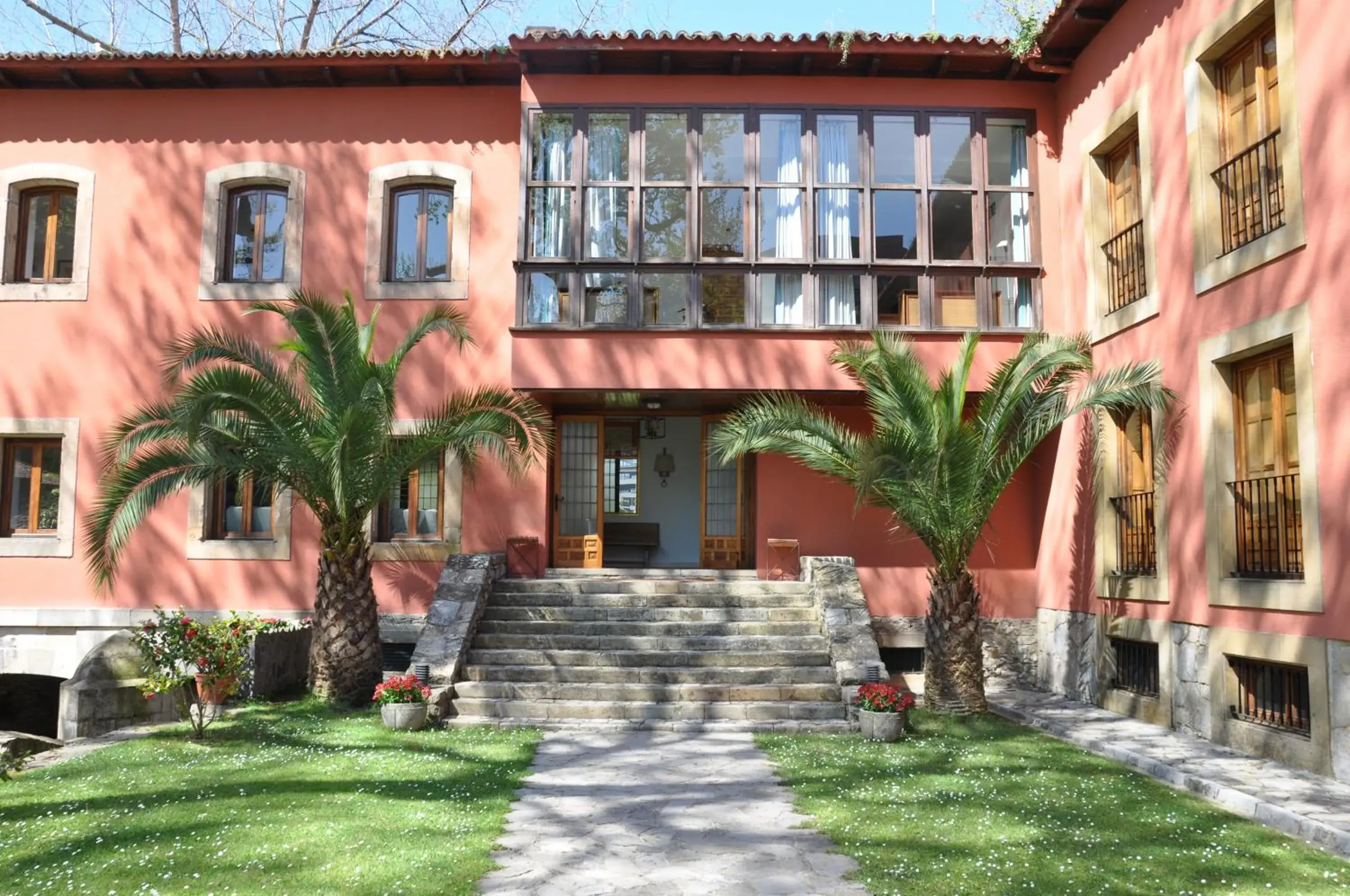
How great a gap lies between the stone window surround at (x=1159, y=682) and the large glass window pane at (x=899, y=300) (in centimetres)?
425

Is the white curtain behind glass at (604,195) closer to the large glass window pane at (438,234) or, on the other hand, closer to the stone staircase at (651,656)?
the large glass window pane at (438,234)

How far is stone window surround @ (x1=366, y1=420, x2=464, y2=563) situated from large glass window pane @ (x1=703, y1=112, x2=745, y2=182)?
197 inches

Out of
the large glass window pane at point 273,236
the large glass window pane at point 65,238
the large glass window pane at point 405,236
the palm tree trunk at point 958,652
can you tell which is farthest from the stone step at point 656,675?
the large glass window pane at point 65,238

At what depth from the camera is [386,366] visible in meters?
11.4

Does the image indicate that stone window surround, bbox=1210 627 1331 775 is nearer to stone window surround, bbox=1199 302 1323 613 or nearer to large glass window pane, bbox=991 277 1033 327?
stone window surround, bbox=1199 302 1323 613

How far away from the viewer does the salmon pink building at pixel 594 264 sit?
1251cm

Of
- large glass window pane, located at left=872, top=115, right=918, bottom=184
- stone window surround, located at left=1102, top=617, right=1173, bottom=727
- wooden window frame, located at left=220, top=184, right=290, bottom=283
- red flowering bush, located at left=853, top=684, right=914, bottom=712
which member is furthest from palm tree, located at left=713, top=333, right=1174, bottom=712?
wooden window frame, located at left=220, top=184, right=290, bottom=283

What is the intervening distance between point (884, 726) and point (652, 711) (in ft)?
7.67

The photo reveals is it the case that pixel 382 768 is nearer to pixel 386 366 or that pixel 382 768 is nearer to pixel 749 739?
pixel 749 739

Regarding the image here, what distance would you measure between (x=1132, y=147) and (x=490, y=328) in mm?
8001

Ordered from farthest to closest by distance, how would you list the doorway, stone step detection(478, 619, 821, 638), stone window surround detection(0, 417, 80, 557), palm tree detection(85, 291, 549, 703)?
1. the doorway
2. stone window surround detection(0, 417, 80, 557)
3. stone step detection(478, 619, 821, 638)
4. palm tree detection(85, 291, 549, 703)

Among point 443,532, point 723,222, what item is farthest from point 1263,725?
point 443,532

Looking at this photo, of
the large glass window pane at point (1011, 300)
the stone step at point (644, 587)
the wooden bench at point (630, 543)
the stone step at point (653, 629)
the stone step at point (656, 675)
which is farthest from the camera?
the wooden bench at point (630, 543)

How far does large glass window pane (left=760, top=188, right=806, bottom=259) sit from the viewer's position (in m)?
13.1
